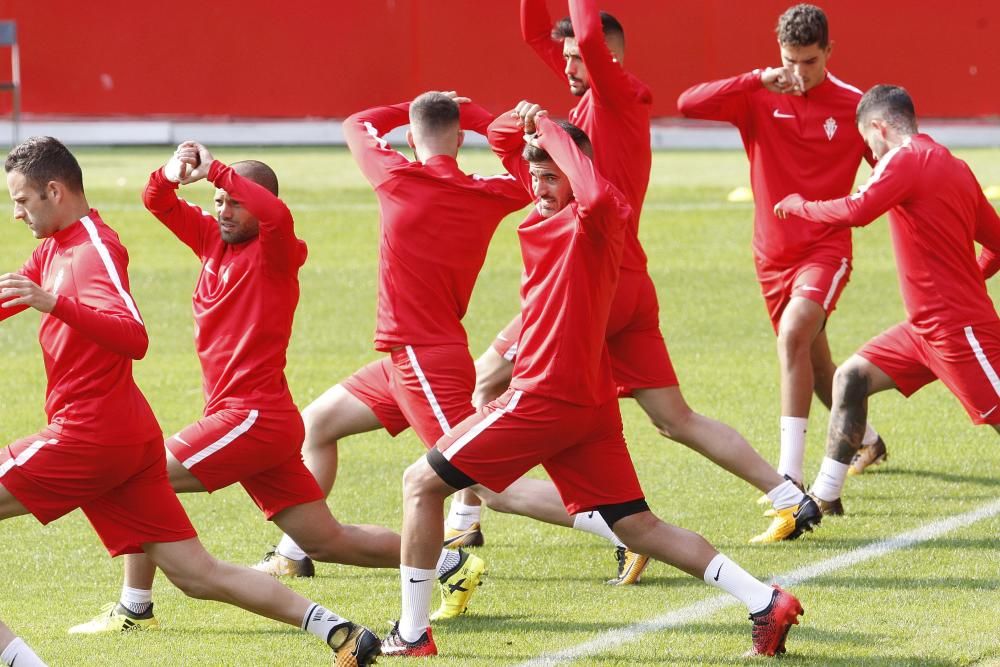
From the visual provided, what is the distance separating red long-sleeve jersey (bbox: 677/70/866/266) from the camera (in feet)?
29.4

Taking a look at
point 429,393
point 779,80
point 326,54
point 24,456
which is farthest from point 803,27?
point 326,54

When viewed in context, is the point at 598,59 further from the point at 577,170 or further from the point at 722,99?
the point at 577,170

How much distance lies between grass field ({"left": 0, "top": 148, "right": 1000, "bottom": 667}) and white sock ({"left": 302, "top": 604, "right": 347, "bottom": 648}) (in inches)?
13.5

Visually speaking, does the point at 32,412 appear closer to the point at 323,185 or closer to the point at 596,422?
the point at 596,422

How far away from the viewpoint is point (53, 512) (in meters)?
6.22

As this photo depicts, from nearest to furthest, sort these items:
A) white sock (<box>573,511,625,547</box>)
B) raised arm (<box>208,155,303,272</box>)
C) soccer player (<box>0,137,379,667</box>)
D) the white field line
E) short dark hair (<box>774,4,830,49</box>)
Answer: soccer player (<box>0,137,379,667</box>), the white field line, raised arm (<box>208,155,303,272</box>), white sock (<box>573,511,625,547</box>), short dark hair (<box>774,4,830,49</box>)

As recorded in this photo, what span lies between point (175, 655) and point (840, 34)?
855 inches

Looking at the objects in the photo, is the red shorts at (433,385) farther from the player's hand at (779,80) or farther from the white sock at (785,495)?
the player's hand at (779,80)

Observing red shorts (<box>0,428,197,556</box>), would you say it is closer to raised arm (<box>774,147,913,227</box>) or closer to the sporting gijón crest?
raised arm (<box>774,147,913,227</box>)

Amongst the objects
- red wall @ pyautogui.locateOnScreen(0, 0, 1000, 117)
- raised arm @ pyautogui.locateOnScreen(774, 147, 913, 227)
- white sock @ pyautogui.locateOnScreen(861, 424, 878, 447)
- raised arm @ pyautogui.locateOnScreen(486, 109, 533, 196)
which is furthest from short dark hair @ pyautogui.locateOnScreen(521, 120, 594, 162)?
red wall @ pyautogui.locateOnScreen(0, 0, 1000, 117)

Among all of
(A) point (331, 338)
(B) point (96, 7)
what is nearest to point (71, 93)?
(B) point (96, 7)

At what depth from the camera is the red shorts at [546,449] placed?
6238 mm

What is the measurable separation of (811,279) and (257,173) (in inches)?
124

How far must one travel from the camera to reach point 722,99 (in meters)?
8.92
